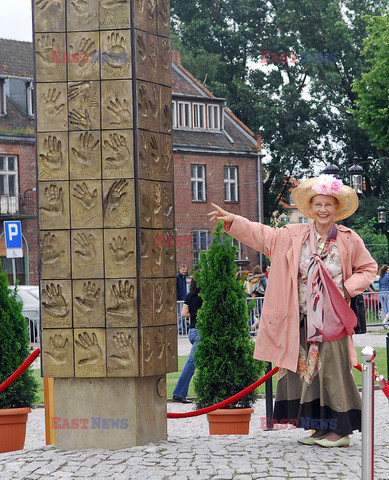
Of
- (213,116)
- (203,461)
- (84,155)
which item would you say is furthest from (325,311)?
(213,116)

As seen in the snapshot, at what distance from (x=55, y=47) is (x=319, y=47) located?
162 ft

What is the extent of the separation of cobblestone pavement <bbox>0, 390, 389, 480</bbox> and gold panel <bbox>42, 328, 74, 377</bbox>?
588mm

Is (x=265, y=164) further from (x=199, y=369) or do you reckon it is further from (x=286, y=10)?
(x=199, y=369)

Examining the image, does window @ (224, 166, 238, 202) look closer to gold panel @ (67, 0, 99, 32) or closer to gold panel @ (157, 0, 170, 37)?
gold panel @ (157, 0, 170, 37)

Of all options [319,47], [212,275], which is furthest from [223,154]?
[212,275]

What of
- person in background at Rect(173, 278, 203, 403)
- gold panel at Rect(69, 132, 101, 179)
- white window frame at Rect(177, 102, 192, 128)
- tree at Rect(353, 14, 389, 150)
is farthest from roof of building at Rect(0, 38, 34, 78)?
gold panel at Rect(69, 132, 101, 179)

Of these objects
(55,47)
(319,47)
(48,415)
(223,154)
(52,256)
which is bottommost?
(48,415)

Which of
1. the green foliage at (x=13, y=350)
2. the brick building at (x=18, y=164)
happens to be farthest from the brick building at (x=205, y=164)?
the green foliage at (x=13, y=350)

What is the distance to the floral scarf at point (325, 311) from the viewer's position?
718 cm

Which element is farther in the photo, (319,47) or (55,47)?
(319,47)

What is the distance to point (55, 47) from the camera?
7.37 m

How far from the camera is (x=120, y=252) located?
7.20 meters

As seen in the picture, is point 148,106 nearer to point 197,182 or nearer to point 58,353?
point 58,353

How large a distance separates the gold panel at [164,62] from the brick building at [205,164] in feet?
121
